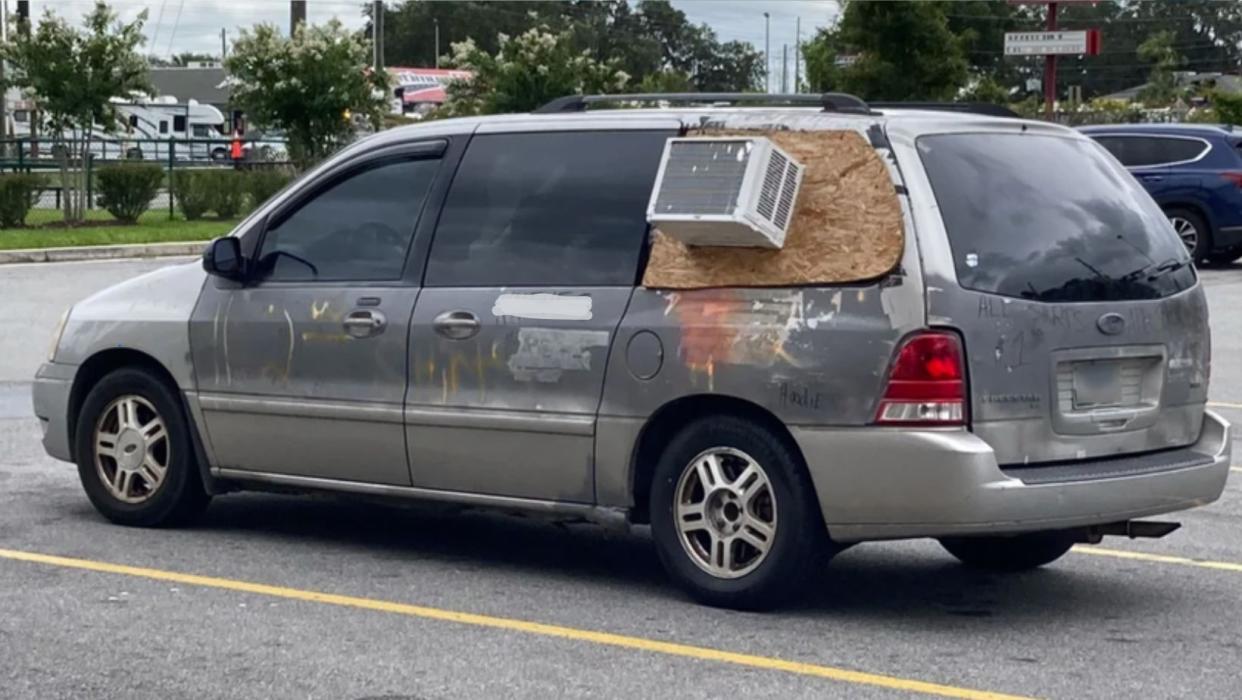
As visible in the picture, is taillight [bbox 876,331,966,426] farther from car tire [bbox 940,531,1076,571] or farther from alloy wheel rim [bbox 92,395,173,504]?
alloy wheel rim [bbox 92,395,173,504]

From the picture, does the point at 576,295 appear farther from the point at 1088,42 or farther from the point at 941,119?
the point at 1088,42

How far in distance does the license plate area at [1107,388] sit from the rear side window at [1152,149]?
694 inches

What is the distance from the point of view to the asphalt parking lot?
234 inches

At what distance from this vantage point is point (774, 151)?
22.0 feet

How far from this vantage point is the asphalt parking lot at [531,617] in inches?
234

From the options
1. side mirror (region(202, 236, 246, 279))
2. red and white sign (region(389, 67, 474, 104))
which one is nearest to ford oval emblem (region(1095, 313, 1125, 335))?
side mirror (region(202, 236, 246, 279))

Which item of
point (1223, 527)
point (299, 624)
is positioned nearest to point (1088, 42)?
point (1223, 527)

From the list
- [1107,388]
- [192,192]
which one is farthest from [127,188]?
[1107,388]

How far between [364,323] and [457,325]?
1.48ft

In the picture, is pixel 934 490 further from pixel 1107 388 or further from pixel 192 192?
pixel 192 192

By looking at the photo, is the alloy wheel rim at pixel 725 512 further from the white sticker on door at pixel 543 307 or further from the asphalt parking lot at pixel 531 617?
the white sticker on door at pixel 543 307

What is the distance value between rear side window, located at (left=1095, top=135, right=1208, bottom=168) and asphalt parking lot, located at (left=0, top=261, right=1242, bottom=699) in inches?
615

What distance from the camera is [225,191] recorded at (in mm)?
34344

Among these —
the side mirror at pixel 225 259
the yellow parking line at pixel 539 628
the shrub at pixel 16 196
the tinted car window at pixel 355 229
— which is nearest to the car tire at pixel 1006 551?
the yellow parking line at pixel 539 628
